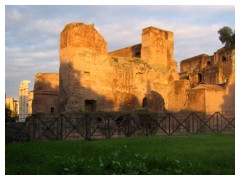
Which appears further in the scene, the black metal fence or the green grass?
the black metal fence

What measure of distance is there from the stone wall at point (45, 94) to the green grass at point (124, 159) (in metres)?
21.4

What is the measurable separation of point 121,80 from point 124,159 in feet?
56.7

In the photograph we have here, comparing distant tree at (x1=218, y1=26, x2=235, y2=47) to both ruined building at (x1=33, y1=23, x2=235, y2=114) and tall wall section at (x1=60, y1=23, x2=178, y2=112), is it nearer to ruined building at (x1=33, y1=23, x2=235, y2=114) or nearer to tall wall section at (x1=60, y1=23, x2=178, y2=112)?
ruined building at (x1=33, y1=23, x2=235, y2=114)

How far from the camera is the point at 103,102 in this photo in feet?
78.7

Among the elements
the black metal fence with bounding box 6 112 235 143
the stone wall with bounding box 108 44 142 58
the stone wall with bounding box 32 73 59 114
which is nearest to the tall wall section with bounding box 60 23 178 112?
the stone wall with bounding box 108 44 142 58

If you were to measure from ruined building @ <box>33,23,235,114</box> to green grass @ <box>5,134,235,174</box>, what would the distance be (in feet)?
38.3

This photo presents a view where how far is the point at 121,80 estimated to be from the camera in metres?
25.5

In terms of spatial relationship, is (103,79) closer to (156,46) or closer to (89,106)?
(89,106)

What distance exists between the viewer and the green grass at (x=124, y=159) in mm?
7418

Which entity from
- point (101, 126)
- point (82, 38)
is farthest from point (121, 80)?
point (101, 126)

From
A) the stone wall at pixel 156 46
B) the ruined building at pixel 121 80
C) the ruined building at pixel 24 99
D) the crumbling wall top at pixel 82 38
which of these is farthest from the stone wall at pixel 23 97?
the crumbling wall top at pixel 82 38

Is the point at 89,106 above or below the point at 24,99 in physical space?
above

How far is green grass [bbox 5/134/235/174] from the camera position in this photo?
742 cm
